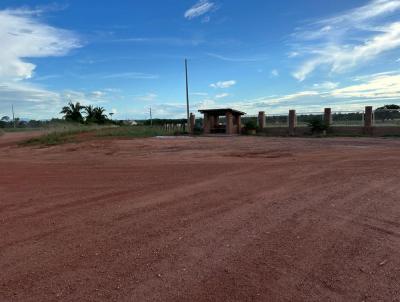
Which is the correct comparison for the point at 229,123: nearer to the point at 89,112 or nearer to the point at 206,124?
the point at 206,124

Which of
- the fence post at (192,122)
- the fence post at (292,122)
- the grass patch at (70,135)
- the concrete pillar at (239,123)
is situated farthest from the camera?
the fence post at (192,122)

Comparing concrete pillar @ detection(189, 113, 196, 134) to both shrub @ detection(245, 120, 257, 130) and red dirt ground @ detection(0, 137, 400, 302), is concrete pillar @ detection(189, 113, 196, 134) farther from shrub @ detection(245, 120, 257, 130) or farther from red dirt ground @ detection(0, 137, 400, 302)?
red dirt ground @ detection(0, 137, 400, 302)

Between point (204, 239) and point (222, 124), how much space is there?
2985 centimetres

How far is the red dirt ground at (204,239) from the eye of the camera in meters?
3.39

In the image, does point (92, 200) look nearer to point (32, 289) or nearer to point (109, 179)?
point (109, 179)

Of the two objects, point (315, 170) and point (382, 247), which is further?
point (315, 170)

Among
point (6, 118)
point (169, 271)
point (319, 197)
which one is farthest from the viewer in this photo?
point (6, 118)

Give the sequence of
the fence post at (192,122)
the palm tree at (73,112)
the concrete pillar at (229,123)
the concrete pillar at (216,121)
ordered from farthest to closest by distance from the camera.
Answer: the palm tree at (73,112) → the fence post at (192,122) → the concrete pillar at (216,121) → the concrete pillar at (229,123)

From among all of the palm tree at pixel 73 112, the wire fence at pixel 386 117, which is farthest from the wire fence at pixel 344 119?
the palm tree at pixel 73 112

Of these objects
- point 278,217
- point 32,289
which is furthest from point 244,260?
point 32,289

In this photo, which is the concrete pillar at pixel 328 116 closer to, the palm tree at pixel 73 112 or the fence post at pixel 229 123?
the fence post at pixel 229 123

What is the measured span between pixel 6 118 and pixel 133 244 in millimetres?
91307

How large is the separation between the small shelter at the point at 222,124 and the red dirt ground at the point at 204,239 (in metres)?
23.2

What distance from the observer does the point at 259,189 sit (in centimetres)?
716
